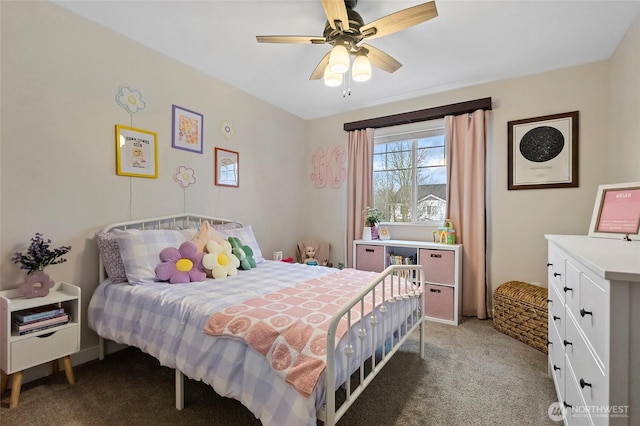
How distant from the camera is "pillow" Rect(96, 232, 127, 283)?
6.91 ft

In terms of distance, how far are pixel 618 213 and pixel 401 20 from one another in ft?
6.17

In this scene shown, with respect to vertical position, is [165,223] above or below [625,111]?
below

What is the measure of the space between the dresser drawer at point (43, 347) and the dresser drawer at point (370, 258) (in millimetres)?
2724

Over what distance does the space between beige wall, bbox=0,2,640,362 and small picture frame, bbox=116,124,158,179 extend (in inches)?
2.5

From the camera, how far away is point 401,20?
172cm

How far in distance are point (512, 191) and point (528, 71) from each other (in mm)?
1212

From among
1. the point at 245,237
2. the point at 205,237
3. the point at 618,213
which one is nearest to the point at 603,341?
the point at 618,213

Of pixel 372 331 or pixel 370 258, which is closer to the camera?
pixel 372 331

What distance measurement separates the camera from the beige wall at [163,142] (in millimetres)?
1912

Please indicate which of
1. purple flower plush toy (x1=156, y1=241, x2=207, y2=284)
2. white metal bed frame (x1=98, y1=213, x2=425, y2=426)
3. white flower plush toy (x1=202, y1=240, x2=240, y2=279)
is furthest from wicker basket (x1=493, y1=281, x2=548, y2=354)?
purple flower plush toy (x1=156, y1=241, x2=207, y2=284)

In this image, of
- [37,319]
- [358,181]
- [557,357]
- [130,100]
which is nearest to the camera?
[557,357]

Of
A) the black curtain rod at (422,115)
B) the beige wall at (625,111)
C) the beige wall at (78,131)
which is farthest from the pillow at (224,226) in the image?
the beige wall at (625,111)

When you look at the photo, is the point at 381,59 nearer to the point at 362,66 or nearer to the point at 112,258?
the point at 362,66

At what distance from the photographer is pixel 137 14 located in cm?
213
